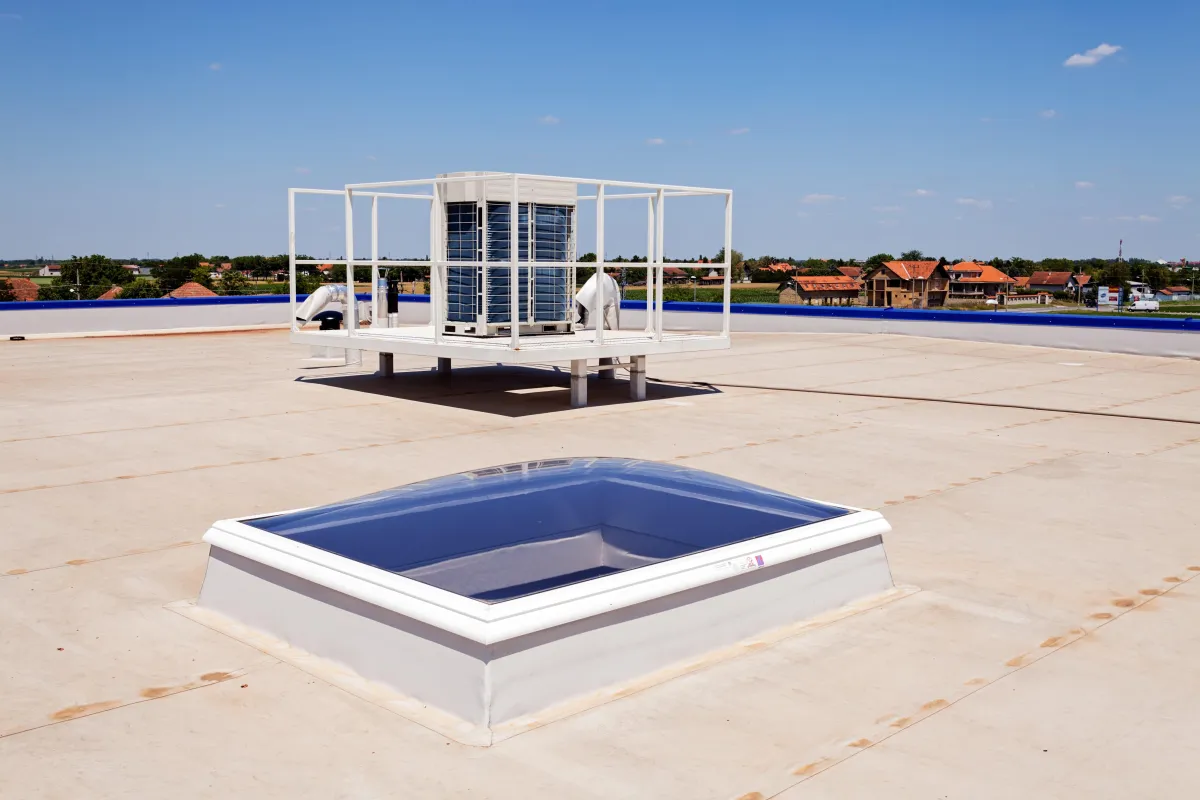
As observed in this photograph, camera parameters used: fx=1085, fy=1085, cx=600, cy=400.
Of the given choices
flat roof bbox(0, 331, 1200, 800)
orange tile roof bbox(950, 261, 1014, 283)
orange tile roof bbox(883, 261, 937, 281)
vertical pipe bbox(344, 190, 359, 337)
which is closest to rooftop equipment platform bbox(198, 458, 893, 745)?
flat roof bbox(0, 331, 1200, 800)

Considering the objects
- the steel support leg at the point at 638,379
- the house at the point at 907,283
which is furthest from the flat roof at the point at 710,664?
the house at the point at 907,283

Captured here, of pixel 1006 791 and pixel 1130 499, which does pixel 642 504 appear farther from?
pixel 1130 499

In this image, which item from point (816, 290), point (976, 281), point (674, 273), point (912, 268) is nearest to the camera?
point (674, 273)

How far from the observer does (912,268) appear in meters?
83.0

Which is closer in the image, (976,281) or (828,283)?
(828,283)

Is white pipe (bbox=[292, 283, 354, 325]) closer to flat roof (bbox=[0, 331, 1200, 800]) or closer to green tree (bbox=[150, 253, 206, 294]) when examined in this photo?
flat roof (bbox=[0, 331, 1200, 800])

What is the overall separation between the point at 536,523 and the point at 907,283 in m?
78.1

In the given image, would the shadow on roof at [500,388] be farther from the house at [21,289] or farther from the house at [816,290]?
the house at [816,290]

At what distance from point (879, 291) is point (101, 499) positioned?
55209 mm

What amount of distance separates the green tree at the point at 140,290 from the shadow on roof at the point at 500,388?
→ 14.4 m

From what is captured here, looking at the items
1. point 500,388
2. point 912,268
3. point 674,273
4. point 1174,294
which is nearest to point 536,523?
point 500,388

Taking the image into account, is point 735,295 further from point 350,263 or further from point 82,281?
point 350,263

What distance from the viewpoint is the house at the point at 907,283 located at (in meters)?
59.8

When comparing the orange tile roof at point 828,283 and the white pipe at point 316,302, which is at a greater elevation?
the orange tile roof at point 828,283
